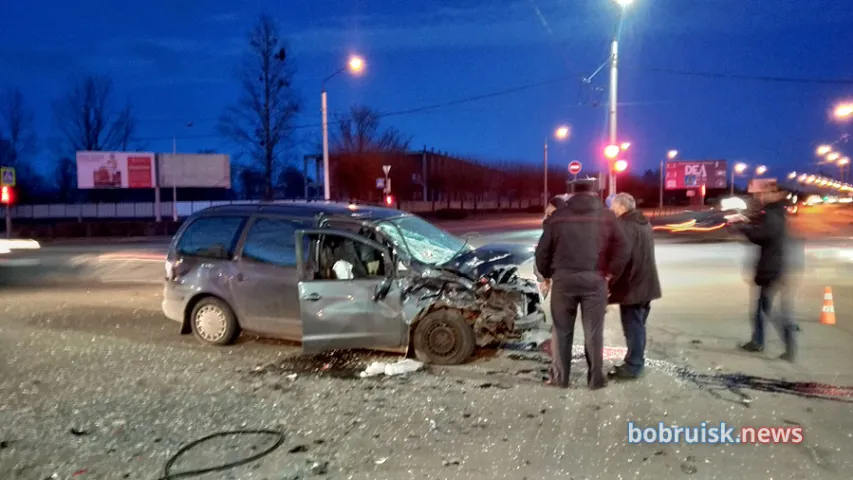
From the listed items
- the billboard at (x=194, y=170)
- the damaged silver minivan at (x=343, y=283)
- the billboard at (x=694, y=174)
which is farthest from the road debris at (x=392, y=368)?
the billboard at (x=694, y=174)

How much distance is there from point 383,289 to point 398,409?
4.84 ft

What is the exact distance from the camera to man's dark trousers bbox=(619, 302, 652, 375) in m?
6.38

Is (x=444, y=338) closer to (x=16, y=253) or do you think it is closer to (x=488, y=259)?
(x=488, y=259)

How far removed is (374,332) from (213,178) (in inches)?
1829

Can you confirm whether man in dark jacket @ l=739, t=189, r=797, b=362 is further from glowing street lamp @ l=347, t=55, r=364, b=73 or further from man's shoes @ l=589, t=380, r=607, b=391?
glowing street lamp @ l=347, t=55, r=364, b=73

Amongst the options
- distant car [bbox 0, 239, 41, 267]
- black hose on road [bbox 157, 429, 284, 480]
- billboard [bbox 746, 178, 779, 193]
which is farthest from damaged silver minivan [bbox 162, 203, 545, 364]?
distant car [bbox 0, 239, 41, 267]

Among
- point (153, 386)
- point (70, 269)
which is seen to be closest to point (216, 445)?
point (153, 386)

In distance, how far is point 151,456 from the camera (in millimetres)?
4816

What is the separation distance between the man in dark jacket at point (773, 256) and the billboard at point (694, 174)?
178 ft

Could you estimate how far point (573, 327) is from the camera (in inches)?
237

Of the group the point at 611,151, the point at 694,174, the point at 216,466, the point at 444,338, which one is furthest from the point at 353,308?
the point at 694,174

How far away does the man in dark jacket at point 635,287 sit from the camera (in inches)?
249

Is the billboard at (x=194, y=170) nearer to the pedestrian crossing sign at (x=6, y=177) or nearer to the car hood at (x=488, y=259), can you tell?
the pedestrian crossing sign at (x=6, y=177)

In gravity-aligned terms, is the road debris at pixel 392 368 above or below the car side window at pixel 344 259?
below
